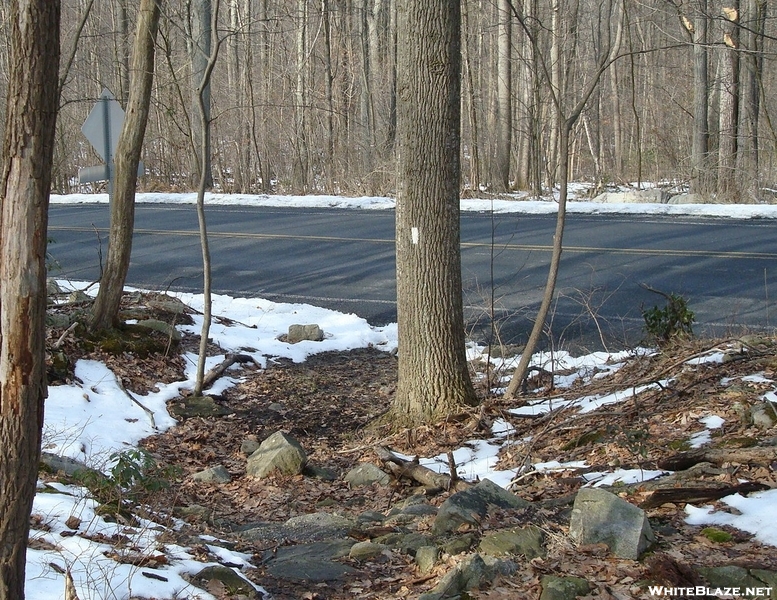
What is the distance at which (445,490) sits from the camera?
5.50 m

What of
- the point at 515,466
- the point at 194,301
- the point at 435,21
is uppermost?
the point at 435,21

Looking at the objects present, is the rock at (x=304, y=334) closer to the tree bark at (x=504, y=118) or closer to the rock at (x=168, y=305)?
the rock at (x=168, y=305)

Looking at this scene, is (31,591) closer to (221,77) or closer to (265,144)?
(265,144)

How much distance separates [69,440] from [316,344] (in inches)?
149

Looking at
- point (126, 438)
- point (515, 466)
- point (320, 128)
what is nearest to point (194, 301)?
point (126, 438)

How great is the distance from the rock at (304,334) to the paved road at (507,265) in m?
0.91

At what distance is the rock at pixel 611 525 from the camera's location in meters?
3.79

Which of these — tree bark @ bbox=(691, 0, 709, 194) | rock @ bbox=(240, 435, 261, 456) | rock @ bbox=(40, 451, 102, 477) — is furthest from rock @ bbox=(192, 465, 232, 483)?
tree bark @ bbox=(691, 0, 709, 194)

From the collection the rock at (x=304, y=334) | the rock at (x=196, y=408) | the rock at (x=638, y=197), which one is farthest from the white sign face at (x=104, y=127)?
the rock at (x=638, y=197)

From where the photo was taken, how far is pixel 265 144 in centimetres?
2731

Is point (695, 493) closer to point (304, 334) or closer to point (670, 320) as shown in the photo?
point (670, 320)

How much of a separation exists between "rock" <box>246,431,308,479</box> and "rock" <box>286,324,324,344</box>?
348 cm

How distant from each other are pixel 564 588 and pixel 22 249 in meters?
2.48

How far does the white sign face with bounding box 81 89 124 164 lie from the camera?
9.28 m
